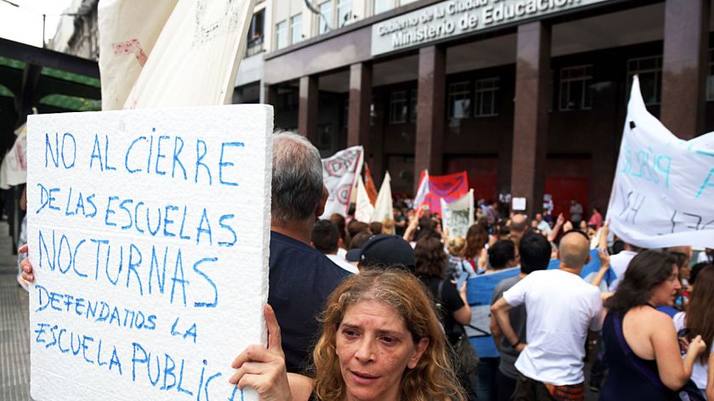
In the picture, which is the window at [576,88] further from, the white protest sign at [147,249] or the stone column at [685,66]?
the white protest sign at [147,249]

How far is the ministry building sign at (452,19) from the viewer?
609 inches

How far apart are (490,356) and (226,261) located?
11.7ft

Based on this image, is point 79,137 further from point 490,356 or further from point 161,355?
point 490,356

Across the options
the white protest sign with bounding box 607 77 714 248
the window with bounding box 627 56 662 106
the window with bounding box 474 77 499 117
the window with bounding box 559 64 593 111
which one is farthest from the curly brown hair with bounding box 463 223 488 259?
the window with bounding box 474 77 499 117

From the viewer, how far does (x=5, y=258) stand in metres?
13.7

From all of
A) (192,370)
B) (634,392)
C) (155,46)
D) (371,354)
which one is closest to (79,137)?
Result: (155,46)

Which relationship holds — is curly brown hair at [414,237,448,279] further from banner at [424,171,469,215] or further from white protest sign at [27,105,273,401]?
banner at [424,171,469,215]

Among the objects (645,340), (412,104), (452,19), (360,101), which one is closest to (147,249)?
(645,340)

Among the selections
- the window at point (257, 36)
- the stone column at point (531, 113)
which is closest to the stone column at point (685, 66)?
the stone column at point (531, 113)

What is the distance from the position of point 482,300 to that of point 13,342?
515 centimetres

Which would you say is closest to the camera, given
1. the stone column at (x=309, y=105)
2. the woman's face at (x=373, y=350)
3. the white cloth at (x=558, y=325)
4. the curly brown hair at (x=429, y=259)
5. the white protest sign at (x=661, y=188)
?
the woman's face at (x=373, y=350)

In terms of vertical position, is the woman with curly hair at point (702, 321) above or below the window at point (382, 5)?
below

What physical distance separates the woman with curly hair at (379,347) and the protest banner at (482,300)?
111 inches

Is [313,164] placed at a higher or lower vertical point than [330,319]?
higher
